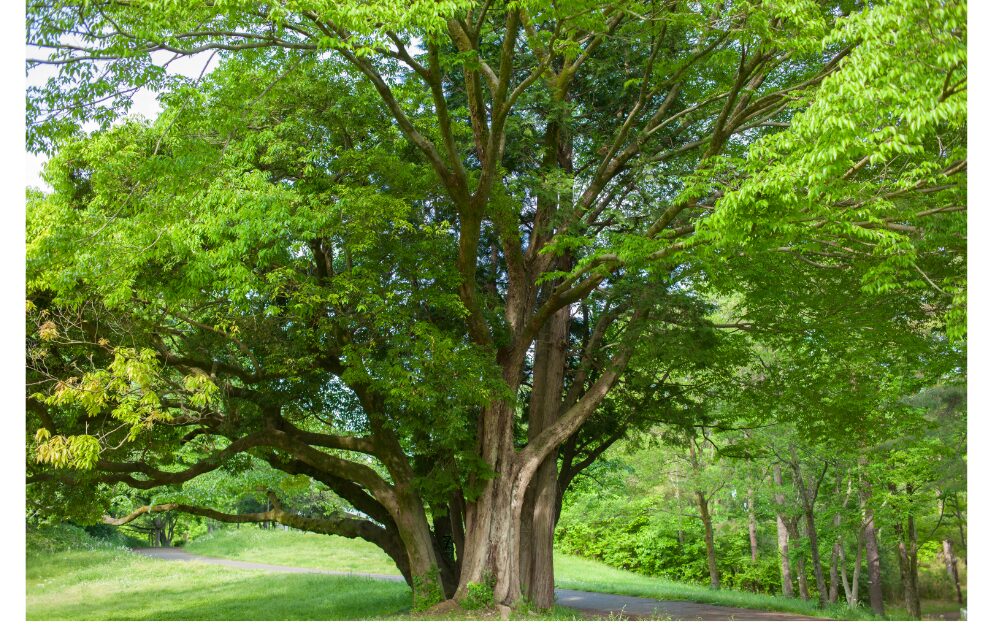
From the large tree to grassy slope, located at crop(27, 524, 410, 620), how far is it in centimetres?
263

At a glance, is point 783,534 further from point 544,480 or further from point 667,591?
point 544,480

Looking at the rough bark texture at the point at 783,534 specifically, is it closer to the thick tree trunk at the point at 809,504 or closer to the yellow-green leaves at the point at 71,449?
the thick tree trunk at the point at 809,504

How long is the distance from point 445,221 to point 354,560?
18.5 meters

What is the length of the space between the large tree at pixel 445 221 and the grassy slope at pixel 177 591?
263 cm

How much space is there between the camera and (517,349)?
1217 centimetres

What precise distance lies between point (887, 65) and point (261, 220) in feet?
21.4

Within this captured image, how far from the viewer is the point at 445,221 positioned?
1088 centimetres

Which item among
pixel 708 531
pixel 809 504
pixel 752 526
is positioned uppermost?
pixel 809 504

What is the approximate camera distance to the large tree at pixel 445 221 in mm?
7023

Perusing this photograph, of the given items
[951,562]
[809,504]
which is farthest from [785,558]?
[951,562]

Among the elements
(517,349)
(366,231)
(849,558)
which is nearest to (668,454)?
(849,558)

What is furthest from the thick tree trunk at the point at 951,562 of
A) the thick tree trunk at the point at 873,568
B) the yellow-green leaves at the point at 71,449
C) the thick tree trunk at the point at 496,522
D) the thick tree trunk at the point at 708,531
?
the yellow-green leaves at the point at 71,449

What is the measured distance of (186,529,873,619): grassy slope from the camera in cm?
1992

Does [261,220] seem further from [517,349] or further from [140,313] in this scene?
[517,349]
